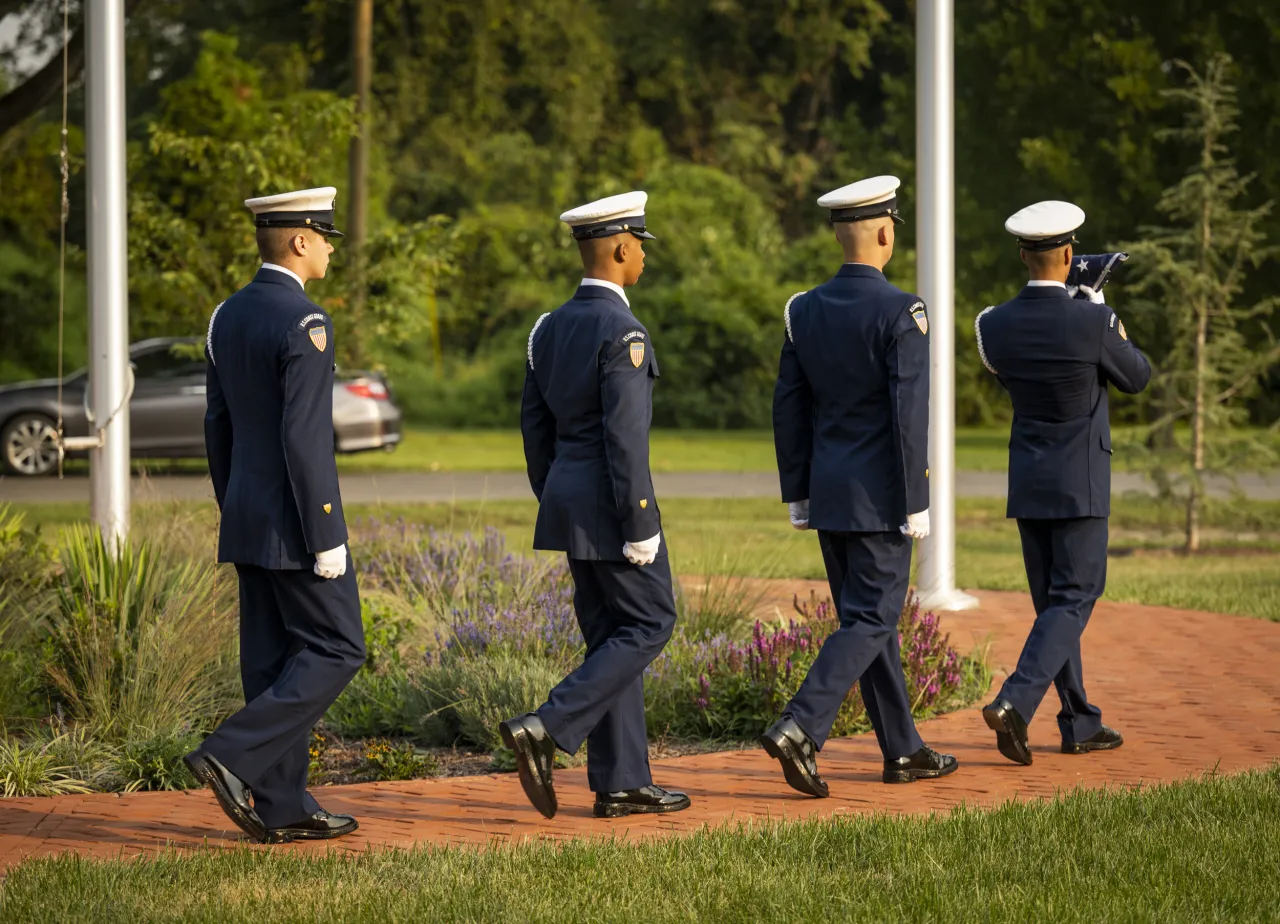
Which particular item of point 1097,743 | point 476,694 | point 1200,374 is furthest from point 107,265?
point 1200,374

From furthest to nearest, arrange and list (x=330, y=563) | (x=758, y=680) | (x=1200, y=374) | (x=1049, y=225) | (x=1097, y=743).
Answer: (x=1200, y=374) → (x=758, y=680) → (x=1097, y=743) → (x=1049, y=225) → (x=330, y=563)

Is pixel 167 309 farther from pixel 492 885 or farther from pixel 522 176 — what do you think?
pixel 522 176

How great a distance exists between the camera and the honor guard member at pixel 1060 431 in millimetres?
6457

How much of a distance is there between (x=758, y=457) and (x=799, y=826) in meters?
20.4

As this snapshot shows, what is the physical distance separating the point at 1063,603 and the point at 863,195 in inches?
67.6

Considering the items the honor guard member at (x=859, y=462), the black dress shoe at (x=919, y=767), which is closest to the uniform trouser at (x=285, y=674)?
the honor guard member at (x=859, y=462)

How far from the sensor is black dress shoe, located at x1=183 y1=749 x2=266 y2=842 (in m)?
5.19

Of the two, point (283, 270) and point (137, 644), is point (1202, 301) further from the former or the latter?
point (283, 270)

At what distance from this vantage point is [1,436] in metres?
21.5

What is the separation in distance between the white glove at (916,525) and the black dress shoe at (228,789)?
226cm

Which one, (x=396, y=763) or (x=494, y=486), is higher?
(x=396, y=763)

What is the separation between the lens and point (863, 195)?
604cm

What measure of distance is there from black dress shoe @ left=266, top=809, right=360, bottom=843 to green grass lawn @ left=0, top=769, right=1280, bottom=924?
0.62ft

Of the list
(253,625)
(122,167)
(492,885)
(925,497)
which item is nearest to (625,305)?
(925,497)
